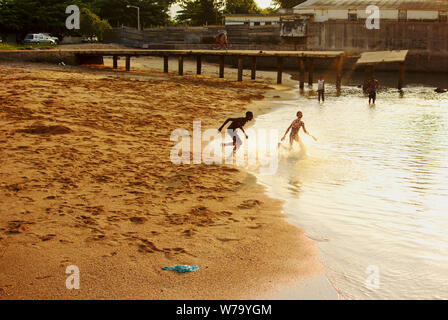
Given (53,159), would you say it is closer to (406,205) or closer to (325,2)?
(406,205)

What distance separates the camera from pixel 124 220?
25.2 ft

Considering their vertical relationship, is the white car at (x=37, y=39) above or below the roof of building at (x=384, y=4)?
below

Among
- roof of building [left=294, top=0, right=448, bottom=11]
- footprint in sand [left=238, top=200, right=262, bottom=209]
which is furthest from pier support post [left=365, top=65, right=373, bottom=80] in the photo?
footprint in sand [left=238, top=200, right=262, bottom=209]

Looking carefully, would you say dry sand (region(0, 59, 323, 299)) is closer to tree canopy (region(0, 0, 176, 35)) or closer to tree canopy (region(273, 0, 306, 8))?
tree canopy (region(0, 0, 176, 35))

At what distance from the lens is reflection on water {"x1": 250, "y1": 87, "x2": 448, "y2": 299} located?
6492 millimetres

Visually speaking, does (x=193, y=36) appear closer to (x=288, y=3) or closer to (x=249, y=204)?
(x=288, y=3)

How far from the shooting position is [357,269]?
653 cm

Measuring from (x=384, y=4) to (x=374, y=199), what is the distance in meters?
46.4

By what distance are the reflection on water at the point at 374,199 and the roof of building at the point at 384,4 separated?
33606 millimetres

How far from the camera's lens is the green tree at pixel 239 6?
69.5 meters

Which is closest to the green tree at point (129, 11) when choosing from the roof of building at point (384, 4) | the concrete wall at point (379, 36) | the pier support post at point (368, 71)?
the roof of building at point (384, 4)

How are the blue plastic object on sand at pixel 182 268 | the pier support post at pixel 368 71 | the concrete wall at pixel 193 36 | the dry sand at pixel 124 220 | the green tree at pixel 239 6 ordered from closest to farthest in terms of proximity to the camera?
the dry sand at pixel 124 220
the blue plastic object on sand at pixel 182 268
the pier support post at pixel 368 71
the concrete wall at pixel 193 36
the green tree at pixel 239 6

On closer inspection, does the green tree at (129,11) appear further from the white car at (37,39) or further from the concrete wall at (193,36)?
→ the white car at (37,39)

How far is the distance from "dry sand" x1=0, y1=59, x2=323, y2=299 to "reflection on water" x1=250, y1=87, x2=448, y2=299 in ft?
1.76
